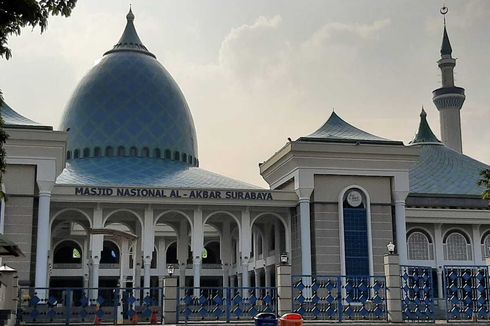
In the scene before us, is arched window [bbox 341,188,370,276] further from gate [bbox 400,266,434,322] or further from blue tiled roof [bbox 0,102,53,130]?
blue tiled roof [bbox 0,102,53,130]

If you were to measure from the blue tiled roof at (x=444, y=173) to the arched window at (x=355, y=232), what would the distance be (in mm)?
7519

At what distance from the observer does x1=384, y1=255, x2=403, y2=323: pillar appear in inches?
744

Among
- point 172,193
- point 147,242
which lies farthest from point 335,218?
point 147,242

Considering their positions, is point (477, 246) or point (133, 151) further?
point (133, 151)

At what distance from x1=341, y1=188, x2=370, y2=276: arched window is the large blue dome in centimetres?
1516

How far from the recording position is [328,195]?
32.7 metres

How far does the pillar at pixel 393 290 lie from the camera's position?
1889 cm

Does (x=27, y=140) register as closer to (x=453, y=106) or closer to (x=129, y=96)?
(x=129, y=96)

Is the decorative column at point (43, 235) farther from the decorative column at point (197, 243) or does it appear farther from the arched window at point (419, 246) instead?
the arched window at point (419, 246)

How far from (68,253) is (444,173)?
78.9 feet

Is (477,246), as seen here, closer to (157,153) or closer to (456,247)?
(456,247)

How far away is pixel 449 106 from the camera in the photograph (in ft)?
198

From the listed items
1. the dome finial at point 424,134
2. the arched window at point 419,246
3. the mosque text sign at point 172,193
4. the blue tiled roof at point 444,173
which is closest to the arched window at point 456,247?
the arched window at point 419,246

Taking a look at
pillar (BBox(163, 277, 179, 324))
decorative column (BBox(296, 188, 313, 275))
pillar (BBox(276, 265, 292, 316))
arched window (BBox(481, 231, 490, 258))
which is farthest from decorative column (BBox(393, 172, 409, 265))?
pillar (BBox(163, 277, 179, 324))
